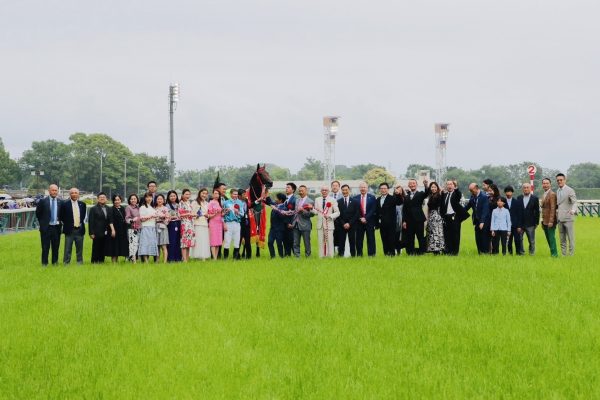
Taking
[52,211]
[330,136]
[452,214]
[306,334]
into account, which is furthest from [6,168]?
[306,334]

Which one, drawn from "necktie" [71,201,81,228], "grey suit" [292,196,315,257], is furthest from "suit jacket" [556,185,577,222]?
"necktie" [71,201,81,228]

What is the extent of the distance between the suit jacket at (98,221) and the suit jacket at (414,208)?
23.1 ft

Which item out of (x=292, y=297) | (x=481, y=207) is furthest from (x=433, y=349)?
(x=481, y=207)

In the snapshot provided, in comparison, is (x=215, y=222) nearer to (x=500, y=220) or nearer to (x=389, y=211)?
(x=389, y=211)

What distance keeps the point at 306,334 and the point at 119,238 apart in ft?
28.6

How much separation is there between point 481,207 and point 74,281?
9.38 metres

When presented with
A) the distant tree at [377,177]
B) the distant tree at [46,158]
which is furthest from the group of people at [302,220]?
the distant tree at [377,177]

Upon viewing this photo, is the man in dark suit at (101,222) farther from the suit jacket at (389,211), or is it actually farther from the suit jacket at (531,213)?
the suit jacket at (531,213)

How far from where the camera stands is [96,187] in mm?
103500

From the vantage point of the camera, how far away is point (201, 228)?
15.4m

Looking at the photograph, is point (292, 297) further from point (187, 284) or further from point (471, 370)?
point (471, 370)

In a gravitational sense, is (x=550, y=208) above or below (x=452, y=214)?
above

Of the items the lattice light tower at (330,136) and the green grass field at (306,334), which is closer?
the green grass field at (306,334)

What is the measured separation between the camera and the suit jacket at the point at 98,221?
15.0m
